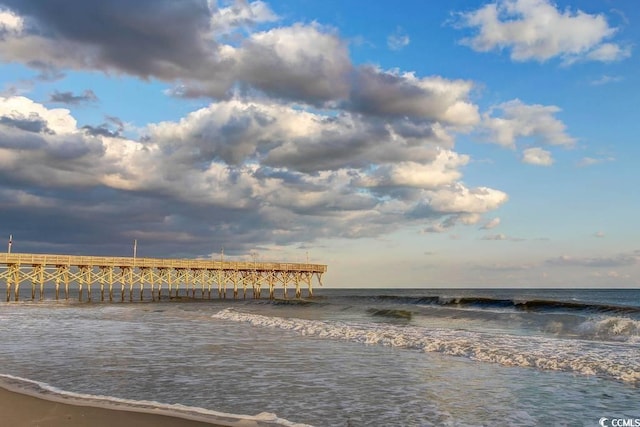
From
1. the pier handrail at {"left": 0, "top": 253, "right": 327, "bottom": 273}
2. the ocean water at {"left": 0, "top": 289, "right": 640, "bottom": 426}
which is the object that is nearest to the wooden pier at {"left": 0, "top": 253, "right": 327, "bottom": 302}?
the pier handrail at {"left": 0, "top": 253, "right": 327, "bottom": 273}

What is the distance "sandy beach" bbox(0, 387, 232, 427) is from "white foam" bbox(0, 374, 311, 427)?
0.15 metres

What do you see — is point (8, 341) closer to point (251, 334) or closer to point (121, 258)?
point (251, 334)

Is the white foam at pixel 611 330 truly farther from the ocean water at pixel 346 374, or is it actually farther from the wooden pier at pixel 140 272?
the wooden pier at pixel 140 272

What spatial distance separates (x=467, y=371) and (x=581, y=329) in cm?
1332

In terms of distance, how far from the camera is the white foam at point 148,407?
6289mm

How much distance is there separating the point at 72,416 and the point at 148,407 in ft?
3.18

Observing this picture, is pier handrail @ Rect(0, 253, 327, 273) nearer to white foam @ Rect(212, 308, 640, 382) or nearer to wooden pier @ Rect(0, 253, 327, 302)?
wooden pier @ Rect(0, 253, 327, 302)

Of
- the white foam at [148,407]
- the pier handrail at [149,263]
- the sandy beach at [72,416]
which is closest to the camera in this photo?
the sandy beach at [72,416]

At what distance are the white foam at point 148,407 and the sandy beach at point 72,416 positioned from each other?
0.49 feet

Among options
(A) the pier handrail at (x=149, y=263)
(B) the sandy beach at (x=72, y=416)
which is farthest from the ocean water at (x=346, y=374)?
(A) the pier handrail at (x=149, y=263)

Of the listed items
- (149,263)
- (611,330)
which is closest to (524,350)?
(611,330)

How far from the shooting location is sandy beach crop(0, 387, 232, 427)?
603cm

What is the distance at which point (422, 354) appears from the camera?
42.9 feet

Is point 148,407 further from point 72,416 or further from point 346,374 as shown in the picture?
point 346,374
